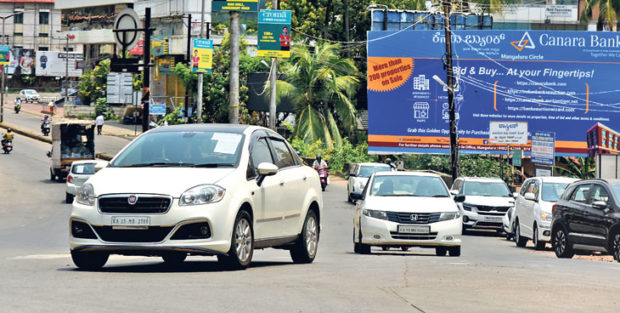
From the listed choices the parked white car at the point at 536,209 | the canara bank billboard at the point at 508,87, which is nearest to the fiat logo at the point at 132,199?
the parked white car at the point at 536,209

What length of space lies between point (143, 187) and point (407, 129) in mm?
40985

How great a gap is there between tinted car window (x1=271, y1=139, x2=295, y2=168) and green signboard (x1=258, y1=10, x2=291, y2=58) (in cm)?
3034

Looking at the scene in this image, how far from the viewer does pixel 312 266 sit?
12797 millimetres

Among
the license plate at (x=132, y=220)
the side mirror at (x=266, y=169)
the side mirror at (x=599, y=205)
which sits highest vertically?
the side mirror at (x=266, y=169)

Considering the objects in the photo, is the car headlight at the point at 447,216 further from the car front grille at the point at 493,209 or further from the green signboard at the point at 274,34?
the green signboard at the point at 274,34

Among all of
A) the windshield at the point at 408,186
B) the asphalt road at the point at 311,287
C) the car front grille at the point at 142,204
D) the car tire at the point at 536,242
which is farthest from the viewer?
the car tire at the point at 536,242

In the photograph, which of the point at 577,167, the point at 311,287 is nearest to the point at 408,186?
the point at 311,287

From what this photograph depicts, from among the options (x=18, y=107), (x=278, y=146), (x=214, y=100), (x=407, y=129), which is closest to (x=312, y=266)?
(x=278, y=146)

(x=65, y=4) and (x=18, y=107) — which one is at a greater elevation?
(x=65, y=4)

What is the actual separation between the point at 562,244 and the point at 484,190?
397 inches

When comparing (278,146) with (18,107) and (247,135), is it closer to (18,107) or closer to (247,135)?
(247,135)

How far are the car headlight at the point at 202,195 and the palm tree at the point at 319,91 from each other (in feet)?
154

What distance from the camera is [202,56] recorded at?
52.7 meters

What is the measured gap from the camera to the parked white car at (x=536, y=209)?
75.0 feet
